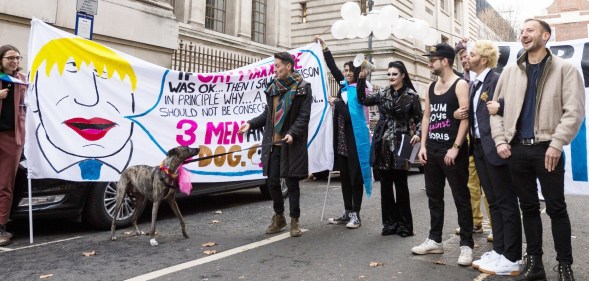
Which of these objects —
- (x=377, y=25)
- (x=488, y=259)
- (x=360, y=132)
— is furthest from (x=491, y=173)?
(x=377, y=25)

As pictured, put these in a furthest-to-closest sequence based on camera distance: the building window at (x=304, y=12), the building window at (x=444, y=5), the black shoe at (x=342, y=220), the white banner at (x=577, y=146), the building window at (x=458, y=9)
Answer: the building window at (x=458, y=9)
the building window at (x=444, y=5)
the building window at (x=304, y=12)
the black shoe at (x=342, y=220)
the white banner at (x=577, y=146)

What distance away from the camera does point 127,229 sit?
624 centimetres

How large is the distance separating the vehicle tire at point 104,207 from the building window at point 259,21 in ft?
78.0

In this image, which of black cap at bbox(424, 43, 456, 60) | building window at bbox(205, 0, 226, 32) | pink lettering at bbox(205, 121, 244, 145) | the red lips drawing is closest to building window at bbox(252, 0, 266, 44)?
building window at bbox(205, 0, 226, 32)

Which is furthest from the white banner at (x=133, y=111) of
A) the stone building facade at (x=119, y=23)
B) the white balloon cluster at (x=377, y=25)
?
the white balloon cluster at (x=377, y=25)

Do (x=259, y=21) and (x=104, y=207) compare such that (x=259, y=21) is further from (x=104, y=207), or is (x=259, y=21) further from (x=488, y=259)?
(x=488, y=259)

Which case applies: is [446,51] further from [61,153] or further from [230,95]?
[61,153]

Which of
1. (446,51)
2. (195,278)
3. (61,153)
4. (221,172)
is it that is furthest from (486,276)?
(61,153)

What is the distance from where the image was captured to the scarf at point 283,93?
5.75m

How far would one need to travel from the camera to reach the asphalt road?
4223 millimetres

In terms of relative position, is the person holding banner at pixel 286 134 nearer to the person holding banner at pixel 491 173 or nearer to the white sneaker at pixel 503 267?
the person holding banner at pixel 491 173

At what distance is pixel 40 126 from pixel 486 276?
5239mm

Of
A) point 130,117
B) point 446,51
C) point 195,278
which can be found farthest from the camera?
point 130,117

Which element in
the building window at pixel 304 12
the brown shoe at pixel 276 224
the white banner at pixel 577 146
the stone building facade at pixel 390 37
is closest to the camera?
the white banner at pixel 577 146
